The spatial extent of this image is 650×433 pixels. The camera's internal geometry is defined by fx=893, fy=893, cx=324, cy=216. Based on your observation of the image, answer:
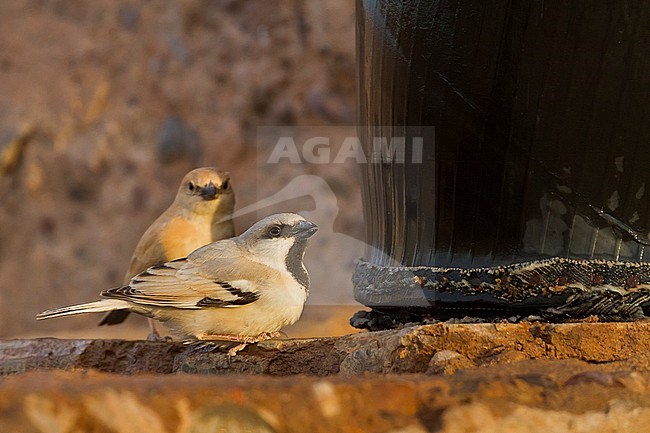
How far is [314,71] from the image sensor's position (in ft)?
10.6

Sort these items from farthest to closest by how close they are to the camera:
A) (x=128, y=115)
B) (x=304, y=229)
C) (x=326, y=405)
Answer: (x=128, y=115) → (x=304, y=229) → (x=326, y=405)

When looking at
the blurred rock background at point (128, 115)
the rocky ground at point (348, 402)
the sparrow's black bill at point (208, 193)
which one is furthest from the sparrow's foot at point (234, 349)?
the blurred rock background at point (128, 115)

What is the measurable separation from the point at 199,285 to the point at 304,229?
0.69ft

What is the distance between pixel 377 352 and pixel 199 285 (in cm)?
42

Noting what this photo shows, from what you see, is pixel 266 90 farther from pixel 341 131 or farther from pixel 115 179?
pixel 115 179

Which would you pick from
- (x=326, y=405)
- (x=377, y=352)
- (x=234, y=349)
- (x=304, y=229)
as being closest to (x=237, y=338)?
Result: (x=234, y=349)

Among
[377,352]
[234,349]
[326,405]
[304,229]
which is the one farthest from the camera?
[304,229]

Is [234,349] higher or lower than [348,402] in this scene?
lower

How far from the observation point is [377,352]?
1258 millimetres

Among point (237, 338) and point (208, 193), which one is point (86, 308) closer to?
point (237, 338)

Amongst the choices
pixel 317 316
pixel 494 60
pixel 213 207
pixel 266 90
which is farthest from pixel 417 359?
pixel 266 90

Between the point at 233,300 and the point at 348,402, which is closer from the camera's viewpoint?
the point at 348,402

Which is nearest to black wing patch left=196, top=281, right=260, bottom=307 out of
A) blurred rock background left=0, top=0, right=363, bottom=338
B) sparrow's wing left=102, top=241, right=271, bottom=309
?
sparrow's wing left=102, top=241, right=271, bottom=309

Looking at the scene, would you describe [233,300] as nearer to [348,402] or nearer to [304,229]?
[304,229]
